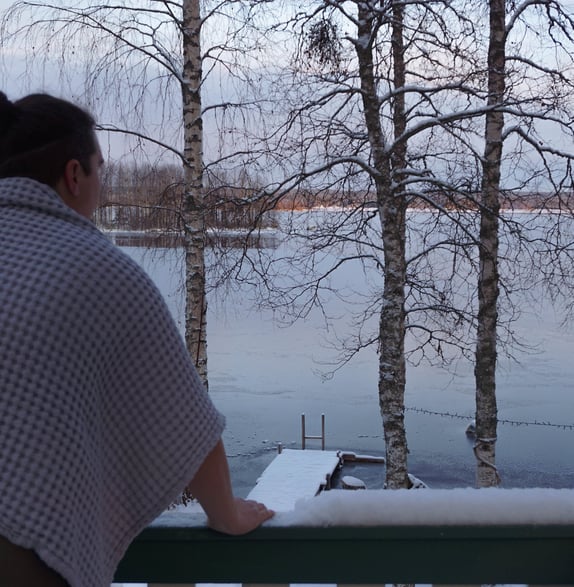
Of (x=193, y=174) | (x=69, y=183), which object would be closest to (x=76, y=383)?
(x=69, y=183)

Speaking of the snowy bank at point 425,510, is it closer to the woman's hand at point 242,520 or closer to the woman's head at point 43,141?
the woman's hand at point 242,520

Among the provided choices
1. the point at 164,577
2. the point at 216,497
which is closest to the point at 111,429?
the point at 216,497

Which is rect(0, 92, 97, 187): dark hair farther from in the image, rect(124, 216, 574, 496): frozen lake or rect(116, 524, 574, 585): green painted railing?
rect(124, 216, 574, 496): frozen lake

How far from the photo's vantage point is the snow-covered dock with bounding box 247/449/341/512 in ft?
47.5

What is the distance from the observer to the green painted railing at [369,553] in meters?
1.22

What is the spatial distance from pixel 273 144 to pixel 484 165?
7.50 feet

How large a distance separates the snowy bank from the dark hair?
604 millimetres

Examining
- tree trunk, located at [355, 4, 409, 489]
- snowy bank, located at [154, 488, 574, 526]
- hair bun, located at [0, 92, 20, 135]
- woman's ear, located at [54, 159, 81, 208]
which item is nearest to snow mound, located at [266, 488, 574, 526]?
snowy bank, located at [154, 488, 574, 526]

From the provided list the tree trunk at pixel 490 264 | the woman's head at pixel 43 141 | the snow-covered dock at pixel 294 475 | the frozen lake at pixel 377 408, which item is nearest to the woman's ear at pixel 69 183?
the woman's head at pixel 43 141

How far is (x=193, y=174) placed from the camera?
6.89 meters

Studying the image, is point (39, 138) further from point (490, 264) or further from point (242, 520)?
point (490, 264)

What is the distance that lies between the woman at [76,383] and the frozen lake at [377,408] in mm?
14729

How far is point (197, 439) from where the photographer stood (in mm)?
1074

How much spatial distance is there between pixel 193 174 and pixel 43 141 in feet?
19.5
